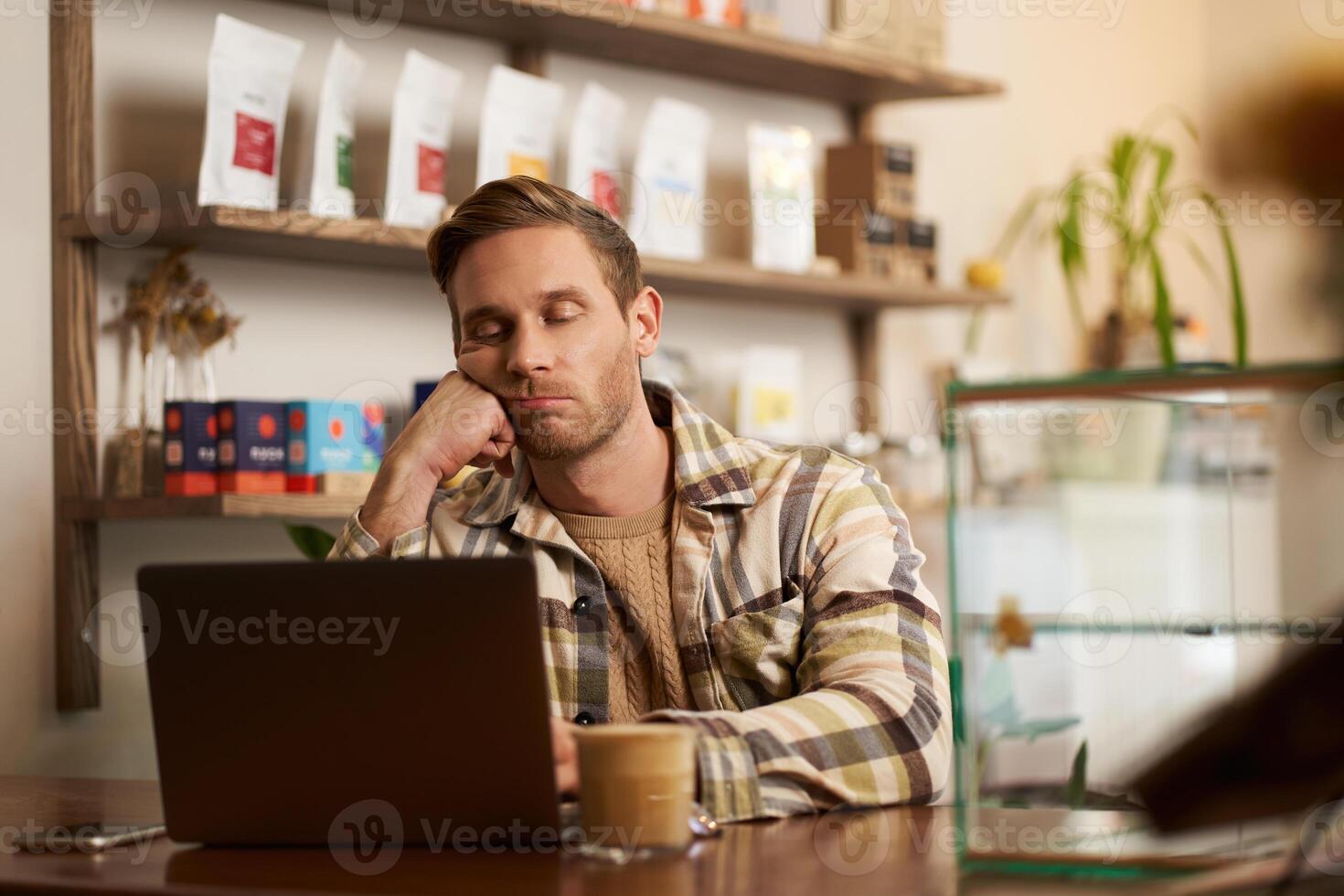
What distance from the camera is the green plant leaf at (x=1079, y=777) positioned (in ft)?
2.59

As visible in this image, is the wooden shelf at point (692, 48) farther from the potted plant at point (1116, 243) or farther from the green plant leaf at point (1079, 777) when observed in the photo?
the green plant leaf at point (1079, 777)

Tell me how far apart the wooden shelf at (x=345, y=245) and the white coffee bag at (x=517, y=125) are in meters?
0.21

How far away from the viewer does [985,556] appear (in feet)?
2.72

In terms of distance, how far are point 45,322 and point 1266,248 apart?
3460 mm

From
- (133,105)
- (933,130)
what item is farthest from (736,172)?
(133,105)

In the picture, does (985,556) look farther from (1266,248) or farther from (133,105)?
(1266,248)

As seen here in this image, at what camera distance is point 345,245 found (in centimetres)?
233

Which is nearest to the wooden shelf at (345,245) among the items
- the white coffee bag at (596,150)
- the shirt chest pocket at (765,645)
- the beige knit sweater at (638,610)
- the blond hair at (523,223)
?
the white coffee bag at (596,150)

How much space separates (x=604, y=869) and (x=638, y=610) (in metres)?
0.62

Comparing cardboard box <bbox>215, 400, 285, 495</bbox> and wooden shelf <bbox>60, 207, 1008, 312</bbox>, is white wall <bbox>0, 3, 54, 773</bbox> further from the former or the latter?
cardboard box <bbox>215, 400, 285, 495</bbox>

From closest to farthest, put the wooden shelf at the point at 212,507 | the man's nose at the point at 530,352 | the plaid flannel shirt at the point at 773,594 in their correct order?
the plaid flannel shirt at the point at 773,594 < the man's nose at the point at 530,352 < the wooden shelf at the point at 212,507

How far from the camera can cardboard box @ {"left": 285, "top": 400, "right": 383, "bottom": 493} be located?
222 centimetres

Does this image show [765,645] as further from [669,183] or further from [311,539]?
[669,183]

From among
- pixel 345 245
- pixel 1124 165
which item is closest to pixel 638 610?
pixel 345 245
